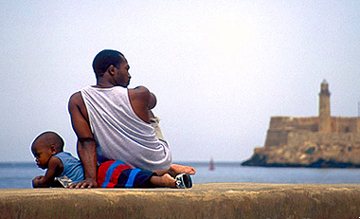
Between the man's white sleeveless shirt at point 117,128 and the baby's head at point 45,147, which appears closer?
the man's white sleeveless shirt at point 117,128

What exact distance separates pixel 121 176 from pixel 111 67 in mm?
591

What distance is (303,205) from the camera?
145 inches

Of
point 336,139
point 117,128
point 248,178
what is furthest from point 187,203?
point 336,139

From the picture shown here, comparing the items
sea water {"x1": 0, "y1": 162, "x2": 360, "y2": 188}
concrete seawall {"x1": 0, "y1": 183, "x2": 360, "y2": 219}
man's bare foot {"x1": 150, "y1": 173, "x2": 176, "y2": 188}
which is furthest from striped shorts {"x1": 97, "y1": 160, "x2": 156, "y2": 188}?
sea water {"x1": 0, "y1": 162, "x2": 360, "y2": 188}

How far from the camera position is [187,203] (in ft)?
11.2

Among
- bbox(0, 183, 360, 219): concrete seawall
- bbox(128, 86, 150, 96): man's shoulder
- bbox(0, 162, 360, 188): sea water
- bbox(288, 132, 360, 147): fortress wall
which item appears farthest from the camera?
bbox(288, 132, 360, 147): fortress wall

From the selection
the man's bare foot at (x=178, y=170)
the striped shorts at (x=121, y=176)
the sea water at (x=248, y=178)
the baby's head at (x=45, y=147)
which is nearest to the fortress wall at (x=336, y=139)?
the sea water at (x=248, y=178)

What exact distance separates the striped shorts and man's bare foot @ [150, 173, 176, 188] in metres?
0.02

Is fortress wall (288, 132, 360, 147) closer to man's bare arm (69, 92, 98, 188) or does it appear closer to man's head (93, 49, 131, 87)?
man's head (93, 49, 131, 87)

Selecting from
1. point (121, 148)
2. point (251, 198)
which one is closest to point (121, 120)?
point (121, 148)

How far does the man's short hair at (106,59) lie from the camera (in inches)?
166

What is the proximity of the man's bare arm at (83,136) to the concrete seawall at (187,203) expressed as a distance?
0.51m

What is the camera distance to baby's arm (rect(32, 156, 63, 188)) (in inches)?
164

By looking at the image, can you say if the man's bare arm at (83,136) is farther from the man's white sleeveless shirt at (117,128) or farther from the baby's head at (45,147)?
the baby's head at (45,147)
